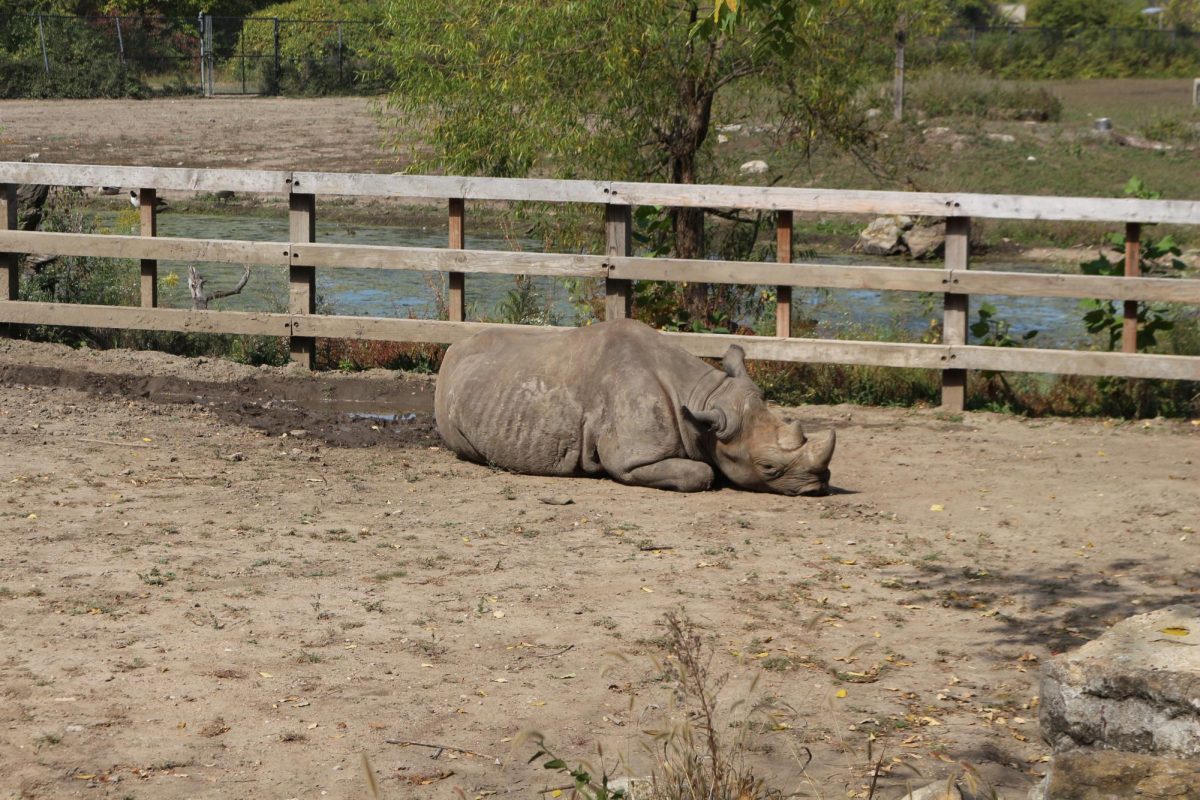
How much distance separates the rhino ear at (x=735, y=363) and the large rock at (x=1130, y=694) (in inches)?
189

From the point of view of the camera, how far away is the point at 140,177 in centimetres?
1248

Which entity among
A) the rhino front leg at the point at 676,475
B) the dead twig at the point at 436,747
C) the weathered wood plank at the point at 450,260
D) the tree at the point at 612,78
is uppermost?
the tree at the point at 612,78

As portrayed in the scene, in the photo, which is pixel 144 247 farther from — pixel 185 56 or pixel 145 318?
pixel 185 56

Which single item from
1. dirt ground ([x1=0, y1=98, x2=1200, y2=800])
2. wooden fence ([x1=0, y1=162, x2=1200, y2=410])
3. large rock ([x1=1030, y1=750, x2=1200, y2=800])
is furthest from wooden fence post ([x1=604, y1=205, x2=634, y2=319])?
large rock ([x1=1030, y1=750, x2=1200, y2=800])

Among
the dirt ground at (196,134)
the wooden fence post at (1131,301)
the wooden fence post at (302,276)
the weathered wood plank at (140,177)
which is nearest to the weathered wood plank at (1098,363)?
the wooden fence post at (1131,301)

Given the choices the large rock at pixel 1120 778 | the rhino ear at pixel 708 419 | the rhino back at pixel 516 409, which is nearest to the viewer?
the large rock at pixel 1120 778

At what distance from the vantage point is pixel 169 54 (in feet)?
148

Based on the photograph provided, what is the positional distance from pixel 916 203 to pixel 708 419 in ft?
10.4

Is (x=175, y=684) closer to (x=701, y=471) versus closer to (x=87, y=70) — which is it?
(x=701, y=471)

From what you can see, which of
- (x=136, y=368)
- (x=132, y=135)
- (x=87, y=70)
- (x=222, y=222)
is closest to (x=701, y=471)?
(x=136, y=368)

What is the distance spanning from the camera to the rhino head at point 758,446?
8914mm

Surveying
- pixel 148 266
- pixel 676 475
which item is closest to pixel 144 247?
pixel 148 266

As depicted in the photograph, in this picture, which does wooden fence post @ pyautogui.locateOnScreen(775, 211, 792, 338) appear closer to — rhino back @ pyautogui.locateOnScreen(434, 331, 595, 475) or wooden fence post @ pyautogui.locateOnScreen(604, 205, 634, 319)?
wooden fence post @ pyautogui.locateOnScreen(604, 205, 634, 319)

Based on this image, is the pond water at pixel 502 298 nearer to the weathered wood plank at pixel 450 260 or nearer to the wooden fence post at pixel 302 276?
the wooden fence post at pixel 302 276
